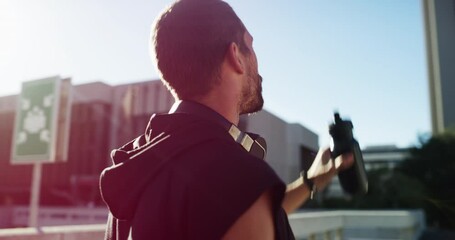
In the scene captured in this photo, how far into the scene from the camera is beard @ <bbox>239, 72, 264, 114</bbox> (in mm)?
1080

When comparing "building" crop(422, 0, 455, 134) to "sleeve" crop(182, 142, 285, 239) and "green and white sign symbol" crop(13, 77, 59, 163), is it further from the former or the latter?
"sleeve" crop(182, 142, 285, 239)

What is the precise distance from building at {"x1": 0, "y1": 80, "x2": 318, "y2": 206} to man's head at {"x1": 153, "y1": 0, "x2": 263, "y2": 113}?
929 inches

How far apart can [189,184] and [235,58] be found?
14.4 inches

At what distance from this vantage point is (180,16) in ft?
3.16

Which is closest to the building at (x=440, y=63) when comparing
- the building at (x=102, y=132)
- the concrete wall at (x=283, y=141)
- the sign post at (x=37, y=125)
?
the concrete wall at (x=283, y=141)

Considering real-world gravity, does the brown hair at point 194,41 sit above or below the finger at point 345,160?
above

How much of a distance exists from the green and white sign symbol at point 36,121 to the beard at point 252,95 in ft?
22.4

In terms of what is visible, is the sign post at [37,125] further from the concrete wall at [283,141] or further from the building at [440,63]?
the building at [440,63]

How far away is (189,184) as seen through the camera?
29.4 inches

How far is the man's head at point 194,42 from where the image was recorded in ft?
3.10

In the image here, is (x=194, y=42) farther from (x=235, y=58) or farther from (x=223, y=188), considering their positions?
(x=223, y=188)

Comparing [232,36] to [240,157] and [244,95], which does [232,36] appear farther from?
[240,157]

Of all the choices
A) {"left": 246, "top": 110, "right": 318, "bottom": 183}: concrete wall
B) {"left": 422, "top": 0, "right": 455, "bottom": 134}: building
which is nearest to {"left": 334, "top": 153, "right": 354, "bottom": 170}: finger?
{"left": 246, "top": 110, "right": 318, "bottom": 183}: concrete wall

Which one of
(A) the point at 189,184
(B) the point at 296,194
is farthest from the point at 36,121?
(A) the point at 189,184
